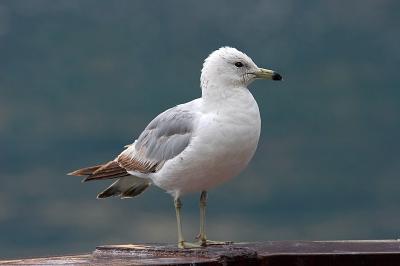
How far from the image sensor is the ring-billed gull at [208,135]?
29.4ft

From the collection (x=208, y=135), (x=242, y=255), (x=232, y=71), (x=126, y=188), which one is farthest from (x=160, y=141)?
(x=242, y=255)

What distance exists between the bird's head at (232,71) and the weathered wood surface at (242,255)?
1.47m

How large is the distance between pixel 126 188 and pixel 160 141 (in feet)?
3.64

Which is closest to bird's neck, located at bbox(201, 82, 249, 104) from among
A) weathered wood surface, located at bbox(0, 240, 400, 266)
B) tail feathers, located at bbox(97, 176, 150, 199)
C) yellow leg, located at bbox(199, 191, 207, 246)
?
yellow leg, located at bbox(199, 191, 207, 246)

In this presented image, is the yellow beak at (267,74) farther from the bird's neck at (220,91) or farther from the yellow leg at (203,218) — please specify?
the yellow leg at (203,218)

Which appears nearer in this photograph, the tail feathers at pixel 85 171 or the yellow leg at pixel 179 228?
the yellow leg at pixel 179 228

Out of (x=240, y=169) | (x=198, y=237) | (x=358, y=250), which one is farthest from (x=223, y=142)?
(x=358, y=250)

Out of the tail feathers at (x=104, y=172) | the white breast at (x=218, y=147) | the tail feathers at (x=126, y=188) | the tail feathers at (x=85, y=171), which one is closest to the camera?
the white breast at (x=218, y=147)

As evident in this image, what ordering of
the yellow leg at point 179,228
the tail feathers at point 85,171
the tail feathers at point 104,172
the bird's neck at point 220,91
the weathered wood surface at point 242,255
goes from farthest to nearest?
the tail feathers at point 85,171, the tail feathers at point 104,172, the yellow leg at point 179,228, the bird's neck at point 220,91, the weathered wood surface at point 242,255

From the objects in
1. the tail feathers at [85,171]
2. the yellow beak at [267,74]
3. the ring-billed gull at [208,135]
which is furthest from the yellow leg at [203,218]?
the tail feathers at [85,171]

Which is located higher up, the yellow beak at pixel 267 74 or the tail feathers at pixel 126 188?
the yellow beak at pixel 267 74

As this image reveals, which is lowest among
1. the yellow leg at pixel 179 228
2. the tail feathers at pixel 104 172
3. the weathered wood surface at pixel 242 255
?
the weathered wood surface at pixel 242 255

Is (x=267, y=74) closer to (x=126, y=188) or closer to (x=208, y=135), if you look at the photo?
(x=208, y=135)

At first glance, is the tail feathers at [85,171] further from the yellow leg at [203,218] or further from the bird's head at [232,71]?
the bird's head at [232,71]
